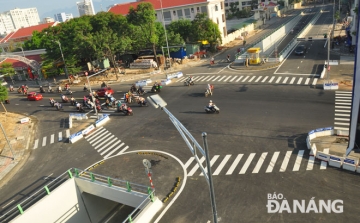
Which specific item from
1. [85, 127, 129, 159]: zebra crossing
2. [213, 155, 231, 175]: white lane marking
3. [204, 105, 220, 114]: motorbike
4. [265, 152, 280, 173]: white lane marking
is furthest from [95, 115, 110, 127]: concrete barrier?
[265, 152, 280, 173]: white lane marking

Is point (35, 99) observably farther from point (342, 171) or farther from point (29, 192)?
point (342, 171)

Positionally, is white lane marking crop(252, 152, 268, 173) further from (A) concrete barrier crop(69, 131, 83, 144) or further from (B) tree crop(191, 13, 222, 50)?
(B) tree crop(191, 13, 222, 50)

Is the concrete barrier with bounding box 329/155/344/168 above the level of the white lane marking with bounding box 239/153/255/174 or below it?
above

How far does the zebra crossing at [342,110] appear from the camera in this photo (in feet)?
85.9

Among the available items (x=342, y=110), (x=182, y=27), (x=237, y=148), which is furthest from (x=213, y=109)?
(x=182, y=27)

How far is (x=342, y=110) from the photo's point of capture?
1139 inches

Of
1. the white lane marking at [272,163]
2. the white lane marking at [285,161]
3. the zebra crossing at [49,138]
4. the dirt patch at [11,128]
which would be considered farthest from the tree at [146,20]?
the white lane marking at [285,161]

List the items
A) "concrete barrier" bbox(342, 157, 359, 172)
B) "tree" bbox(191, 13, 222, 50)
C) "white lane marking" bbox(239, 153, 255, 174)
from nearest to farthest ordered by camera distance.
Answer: "concrete barrier" bbox(342, 157, 359, 172), "white lane marking" bbox(239, 153, 255, 174), "tree" bbox(191, 13, 222, 50)

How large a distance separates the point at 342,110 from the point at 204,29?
147ft

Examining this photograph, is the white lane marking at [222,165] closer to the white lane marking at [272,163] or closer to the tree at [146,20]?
the white lane marking at [272,163]

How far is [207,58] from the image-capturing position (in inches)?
2539

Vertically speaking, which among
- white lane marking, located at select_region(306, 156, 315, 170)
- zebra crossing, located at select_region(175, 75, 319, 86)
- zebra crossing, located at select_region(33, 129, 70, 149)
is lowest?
white lane marking, located at select_region(306, 156, 315, 170)

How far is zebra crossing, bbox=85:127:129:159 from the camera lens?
27570 mm

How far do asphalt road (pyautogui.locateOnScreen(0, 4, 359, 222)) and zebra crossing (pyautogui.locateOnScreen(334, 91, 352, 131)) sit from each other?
813 mm
